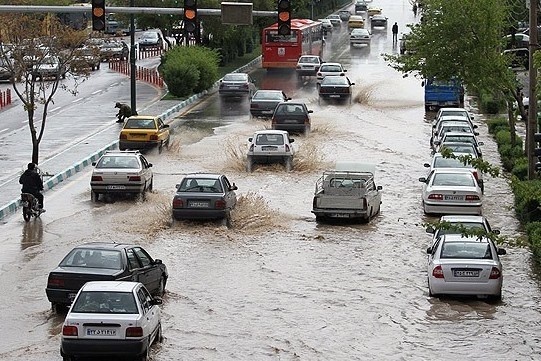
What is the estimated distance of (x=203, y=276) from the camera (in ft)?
83.7

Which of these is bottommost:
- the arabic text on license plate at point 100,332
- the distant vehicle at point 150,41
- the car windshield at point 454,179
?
the car windshield at point 454,179

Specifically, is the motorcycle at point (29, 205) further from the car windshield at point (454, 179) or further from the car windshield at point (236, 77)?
the car windshield at point (236, 77)

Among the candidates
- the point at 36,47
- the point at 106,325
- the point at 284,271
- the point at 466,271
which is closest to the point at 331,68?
the point at 36,47

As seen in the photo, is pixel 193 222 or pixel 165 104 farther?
pixel 165 104

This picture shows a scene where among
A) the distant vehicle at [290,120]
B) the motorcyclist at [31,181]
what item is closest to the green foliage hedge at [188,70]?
the distant vehicle at [290,120]

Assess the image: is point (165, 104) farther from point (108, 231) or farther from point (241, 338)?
point (241, 338)

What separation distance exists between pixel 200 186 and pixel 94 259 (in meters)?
9.39

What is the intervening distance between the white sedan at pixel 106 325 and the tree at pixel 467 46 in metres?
19.6

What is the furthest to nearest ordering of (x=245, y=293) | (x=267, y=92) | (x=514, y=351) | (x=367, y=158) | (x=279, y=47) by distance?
(x=279, y=47), (x=267, y=92), (x=367, y=158), (x=245, y=293), (x=514, y=351)

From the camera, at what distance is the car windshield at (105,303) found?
17.6 m

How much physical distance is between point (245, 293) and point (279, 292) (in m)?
0.69

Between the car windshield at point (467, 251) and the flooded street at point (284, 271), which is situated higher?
the car windshield at point (467, 251)

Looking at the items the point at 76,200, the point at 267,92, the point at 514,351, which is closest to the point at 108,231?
the point at 76,200

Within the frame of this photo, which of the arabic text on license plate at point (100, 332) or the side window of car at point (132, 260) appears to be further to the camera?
the side window of car at point (132, 260)
